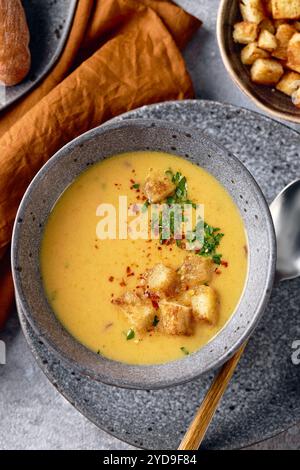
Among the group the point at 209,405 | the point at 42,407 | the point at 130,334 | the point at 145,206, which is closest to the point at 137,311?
the point at 130,334

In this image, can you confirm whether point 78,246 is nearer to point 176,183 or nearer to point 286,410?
point 176,183

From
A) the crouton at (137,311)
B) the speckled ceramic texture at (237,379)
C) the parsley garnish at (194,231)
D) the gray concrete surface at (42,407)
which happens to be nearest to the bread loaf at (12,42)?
the speckled ceramic texture at (237,379)

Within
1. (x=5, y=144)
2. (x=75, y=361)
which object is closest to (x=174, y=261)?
(x=75, y=361)

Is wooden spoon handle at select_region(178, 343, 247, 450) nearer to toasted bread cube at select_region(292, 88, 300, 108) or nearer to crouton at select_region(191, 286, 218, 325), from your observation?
crouton at select_region(191, 286, 218, 325)

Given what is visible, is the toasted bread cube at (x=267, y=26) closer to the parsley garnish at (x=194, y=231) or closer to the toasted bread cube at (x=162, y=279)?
the parsley garnish at (x=194, y=231)

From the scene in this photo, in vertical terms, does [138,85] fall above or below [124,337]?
→ above
